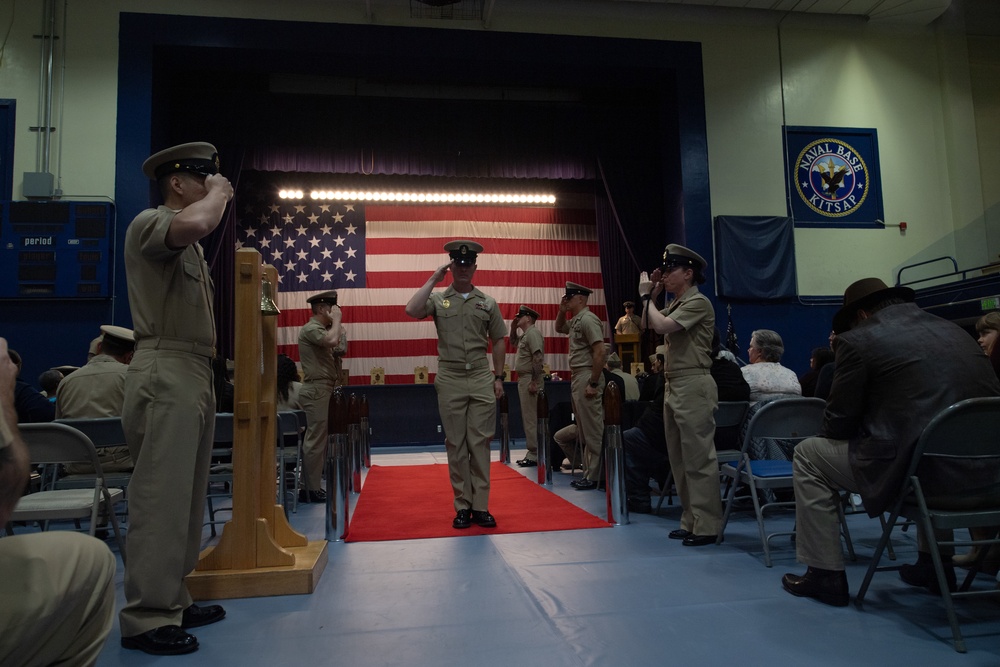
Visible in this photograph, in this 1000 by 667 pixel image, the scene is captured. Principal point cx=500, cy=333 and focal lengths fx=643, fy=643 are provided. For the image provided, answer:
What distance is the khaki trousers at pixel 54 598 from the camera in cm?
87

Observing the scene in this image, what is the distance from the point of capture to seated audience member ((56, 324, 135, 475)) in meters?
3.33

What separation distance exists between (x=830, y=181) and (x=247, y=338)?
8.48m

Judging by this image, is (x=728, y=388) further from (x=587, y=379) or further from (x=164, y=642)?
(x=164, y=642)

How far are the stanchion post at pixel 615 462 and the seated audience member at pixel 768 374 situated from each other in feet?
3.38

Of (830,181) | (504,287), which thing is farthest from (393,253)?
(830,181)

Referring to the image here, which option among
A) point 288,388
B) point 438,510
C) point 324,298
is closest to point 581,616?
point 438,510

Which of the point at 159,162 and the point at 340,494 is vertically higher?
the point at 159,162

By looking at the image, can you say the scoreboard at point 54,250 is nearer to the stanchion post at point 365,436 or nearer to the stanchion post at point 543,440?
the stanchion post at point 365,436

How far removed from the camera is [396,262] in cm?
1066

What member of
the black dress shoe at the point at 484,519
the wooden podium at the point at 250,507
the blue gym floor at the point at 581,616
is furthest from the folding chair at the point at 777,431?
the wooden podium at the point at 250,507

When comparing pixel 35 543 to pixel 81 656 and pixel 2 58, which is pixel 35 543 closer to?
pixel 81 656

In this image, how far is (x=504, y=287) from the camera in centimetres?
1094

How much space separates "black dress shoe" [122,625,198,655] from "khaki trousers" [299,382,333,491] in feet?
10.2

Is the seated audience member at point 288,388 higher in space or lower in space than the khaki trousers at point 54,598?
higher
